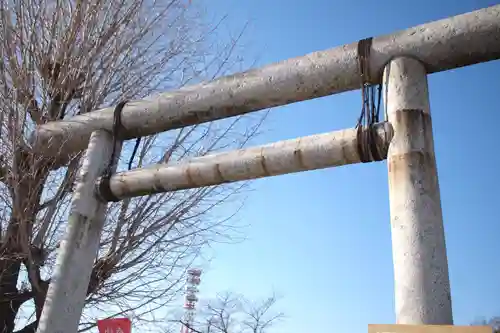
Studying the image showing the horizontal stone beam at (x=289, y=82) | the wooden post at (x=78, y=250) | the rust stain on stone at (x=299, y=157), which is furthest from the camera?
the wooden post at (x=78, y=250)

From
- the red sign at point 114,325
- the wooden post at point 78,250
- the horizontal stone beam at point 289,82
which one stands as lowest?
the red sign at point 114,325

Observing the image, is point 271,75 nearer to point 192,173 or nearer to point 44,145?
point 192,173

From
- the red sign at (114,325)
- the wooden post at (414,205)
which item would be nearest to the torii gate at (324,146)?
the wooden post at (414,205)

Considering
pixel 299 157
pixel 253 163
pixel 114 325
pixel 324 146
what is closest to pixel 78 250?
pixel 114 325

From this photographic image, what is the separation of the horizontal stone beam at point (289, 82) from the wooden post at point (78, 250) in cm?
33

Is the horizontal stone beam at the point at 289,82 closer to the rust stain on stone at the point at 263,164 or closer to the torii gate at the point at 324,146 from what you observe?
the torii gate at the point at 324,146

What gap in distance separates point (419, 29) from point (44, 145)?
3772mm

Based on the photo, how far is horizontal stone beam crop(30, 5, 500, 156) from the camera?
283 cm

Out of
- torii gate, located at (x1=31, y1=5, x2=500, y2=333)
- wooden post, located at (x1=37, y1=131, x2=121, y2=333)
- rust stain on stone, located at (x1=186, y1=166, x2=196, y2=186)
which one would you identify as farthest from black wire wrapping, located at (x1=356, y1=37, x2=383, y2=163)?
wooden post, located at (x1=37, y1=131, x2=121, y2=333)

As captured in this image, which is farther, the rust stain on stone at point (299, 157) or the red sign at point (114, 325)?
the red sign at point (114, 325)

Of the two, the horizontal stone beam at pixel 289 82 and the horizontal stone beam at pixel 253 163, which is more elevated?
the horizontal stone beam at pixel 289 82

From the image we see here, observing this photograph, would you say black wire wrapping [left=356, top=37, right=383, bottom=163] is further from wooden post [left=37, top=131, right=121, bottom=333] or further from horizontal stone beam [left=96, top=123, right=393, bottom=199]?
wooden post [left=37, top=131, right=121, bottom=333]

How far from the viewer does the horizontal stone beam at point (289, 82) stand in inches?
112

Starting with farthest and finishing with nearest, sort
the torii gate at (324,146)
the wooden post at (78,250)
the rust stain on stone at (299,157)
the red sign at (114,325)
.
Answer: the red sign at (114,325) → the wooden post at (78,250) → the rust stain on stone at (299,157) → the torii gate at (324,146)
